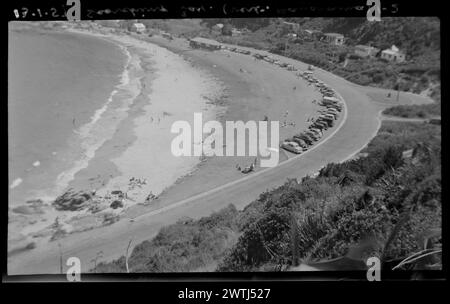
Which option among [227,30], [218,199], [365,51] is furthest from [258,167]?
[365,51]

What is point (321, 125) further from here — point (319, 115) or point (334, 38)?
point (334, 38)

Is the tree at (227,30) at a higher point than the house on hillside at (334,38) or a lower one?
→ higher

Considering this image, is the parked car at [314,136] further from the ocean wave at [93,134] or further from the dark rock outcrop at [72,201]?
the dark rock outcrop at [72,201]

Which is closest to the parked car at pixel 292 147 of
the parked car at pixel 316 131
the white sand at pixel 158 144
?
the parked car at pixel 316 131

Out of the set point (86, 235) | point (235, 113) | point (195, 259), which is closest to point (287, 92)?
point (235, 113)

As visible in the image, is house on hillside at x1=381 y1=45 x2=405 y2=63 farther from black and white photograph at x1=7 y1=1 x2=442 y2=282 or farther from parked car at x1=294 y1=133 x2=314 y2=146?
parked car at x1=294 y1=133 x2=314 y2=146
